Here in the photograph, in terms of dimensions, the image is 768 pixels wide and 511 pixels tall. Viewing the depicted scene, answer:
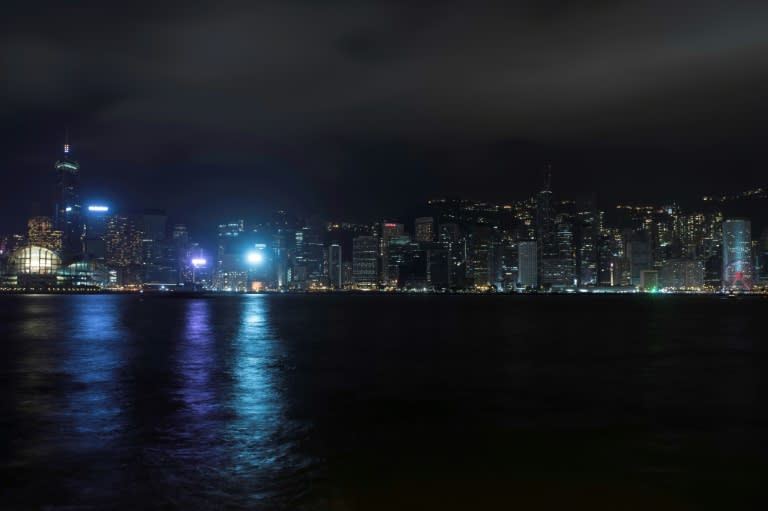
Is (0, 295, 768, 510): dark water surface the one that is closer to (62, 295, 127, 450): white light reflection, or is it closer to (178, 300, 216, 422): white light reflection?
(62, 295, 127, 450): white light reflection

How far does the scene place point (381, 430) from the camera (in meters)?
18.9

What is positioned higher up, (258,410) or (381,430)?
(258,410)

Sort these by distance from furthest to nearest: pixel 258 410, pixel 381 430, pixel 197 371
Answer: pixel 197 371 < pixel 258 410 < pixel 381 430

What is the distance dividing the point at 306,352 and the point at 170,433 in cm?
2428

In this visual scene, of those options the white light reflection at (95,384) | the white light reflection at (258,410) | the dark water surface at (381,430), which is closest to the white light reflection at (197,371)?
the dark water surface at (381,430)

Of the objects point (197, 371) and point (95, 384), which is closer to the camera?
point (95, 384)

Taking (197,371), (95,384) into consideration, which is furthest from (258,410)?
(197,371)

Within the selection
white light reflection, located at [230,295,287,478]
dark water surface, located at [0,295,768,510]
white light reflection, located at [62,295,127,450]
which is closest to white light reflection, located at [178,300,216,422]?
dark water surface, located at [0,295,768,510]

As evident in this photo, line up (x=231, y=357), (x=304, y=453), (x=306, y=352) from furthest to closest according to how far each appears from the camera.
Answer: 1. (x=306, y=352)
2. (x=231, y=357)
3. (x=304, y=453)

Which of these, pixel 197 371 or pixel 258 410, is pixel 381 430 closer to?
pixel 258 410

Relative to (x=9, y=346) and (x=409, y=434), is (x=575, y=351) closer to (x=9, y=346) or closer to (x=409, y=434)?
(x=409, y=434)

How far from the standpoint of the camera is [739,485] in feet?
45.3

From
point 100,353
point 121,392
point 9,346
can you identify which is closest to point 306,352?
point 100,353

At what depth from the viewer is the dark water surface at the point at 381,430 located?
1280 cm
